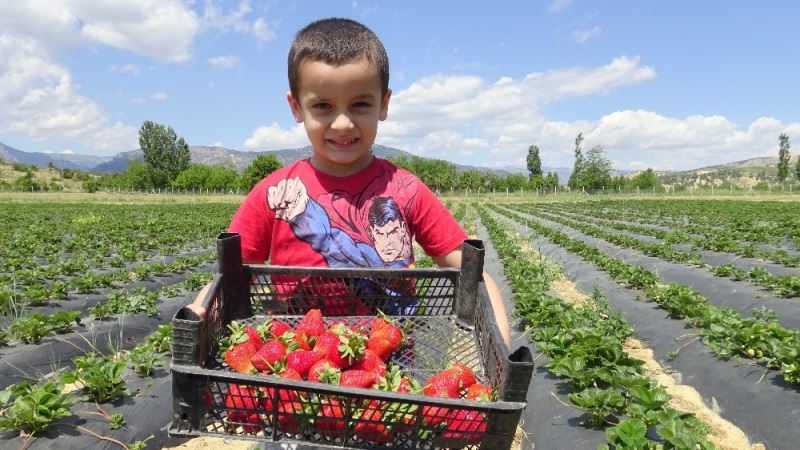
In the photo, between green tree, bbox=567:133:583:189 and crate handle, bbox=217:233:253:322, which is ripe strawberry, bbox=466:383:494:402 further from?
green tree, bbox=567:133:583:189

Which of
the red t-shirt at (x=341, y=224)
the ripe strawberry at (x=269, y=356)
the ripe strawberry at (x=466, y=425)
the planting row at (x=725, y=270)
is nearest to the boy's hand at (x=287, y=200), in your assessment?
the red t-shirt at (x=341, y=224)

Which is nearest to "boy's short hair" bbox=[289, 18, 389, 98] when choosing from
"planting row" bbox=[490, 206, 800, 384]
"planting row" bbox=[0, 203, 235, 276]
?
"planting row" bbox=[490, 206, 800, 384]

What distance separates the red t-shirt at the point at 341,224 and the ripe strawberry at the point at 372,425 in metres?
0.98

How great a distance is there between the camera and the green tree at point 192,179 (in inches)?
3163

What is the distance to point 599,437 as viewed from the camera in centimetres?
295

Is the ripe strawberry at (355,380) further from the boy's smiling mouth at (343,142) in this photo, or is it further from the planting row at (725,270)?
the planting row at (725,270)

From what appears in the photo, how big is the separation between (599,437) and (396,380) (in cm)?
212

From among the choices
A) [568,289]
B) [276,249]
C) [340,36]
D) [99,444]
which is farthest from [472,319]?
[568,289]

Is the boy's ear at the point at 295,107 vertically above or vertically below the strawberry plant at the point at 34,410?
above

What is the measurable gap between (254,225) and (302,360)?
2.78 feet

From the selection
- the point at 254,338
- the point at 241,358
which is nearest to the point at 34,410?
the point at 254,338

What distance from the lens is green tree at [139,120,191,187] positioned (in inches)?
3196

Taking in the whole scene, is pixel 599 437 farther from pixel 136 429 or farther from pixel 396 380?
pixel 136 429

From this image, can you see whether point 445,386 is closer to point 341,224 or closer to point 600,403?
point 341,224
